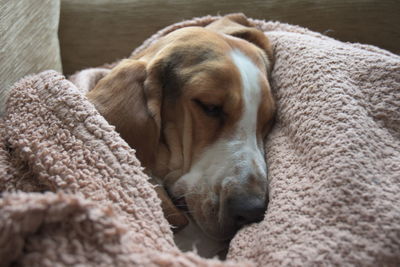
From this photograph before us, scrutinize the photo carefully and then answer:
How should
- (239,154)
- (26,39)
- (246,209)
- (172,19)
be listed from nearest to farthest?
1. (246,209)
2. (239,154)
3. (26,39)
4. (172,19)

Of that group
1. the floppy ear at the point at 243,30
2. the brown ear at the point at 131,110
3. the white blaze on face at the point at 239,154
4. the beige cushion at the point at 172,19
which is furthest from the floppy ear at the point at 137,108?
the beige cushion at the point at 172,19

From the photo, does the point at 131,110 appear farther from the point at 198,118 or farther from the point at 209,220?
the point at 209,220

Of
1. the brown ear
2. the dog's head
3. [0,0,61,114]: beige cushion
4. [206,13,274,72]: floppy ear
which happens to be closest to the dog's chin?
the dog's head

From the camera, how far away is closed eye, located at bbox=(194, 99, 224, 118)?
1286 millimetres

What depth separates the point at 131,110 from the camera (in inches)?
50.0

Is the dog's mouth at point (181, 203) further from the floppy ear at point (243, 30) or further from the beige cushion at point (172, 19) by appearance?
the beige cushion at point (172, 19)

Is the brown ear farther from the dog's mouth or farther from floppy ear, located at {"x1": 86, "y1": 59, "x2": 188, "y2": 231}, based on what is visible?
the dog's mouth

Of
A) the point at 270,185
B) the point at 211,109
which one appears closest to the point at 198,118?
the point at 211,109

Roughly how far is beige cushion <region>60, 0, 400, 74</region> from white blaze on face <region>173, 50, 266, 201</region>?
742 mm

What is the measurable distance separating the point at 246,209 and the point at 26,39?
1055mm

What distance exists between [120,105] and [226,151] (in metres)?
0.35

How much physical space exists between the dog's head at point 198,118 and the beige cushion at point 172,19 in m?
0.69

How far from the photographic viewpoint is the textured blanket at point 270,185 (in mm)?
782

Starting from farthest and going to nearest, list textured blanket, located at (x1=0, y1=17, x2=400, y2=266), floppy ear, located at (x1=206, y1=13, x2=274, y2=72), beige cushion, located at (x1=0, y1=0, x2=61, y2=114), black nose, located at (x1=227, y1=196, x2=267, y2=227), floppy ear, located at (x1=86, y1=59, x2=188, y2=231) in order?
floppy ear, located at (x1=206, y1=13, x2=274, y2=72) < beige cushion, located at (x1=0, y1=0, x2=61, y2=114) < floppy ear, located at (x1=86, y1=59, x2=188, y2=231) < black nose, located at (x1=227, y1=196, x2=267, y2=227) < textured blanket, located at (x1=0, y1=17, x2=400, y2=266)
